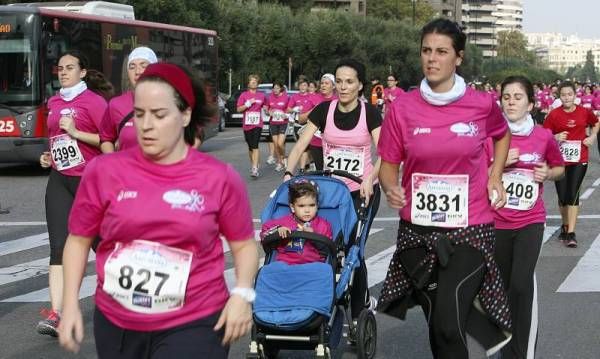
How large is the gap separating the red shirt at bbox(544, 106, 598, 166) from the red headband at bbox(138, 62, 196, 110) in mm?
8897

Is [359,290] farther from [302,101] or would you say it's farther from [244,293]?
[302,101]

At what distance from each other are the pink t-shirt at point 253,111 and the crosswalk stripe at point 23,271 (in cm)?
1047

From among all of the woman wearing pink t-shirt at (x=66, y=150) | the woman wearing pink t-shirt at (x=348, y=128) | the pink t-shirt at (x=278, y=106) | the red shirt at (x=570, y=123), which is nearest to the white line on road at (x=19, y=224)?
the woman wearing pink t-shirt at (x=66, y=150)

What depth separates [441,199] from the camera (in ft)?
16.0

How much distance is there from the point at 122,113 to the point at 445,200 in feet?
8.34

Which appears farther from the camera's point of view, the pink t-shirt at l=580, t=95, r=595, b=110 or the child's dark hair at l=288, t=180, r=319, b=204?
the pink t-shirt at l=580, t=95, r=595, b=110

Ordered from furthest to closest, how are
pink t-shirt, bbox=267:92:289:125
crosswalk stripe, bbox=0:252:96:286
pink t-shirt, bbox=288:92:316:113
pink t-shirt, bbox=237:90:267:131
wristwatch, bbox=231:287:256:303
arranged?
pink t-shirt, bbox=288:92:316:113
pink t-shirt, bbox=267:92:289:125
pink t-shirt, bbox=237:90:267:131
crosswalk stripe, bbox=0:252:96:286
wristwatch, bbox=231:287:256:303

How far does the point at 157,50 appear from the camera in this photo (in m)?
25.8

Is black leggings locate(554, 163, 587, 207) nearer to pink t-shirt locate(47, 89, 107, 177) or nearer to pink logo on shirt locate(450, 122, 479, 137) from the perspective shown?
pink t-shirt locate(47, 89, 107, 177)

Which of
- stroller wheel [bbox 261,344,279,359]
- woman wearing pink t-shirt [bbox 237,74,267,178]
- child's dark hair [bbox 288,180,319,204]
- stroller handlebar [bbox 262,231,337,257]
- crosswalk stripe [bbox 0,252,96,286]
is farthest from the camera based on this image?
woman wearing pink t-shirt [bbox 237,74,267,178]

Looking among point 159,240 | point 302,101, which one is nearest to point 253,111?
point 302,101

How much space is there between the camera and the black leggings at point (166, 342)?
352 centimetres

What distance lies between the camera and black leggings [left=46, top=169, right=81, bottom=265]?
6.99m

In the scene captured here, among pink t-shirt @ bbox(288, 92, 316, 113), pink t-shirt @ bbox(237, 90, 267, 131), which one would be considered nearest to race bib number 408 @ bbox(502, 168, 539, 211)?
pink t-shirt @ bbox(237, 90, 267, 131)
